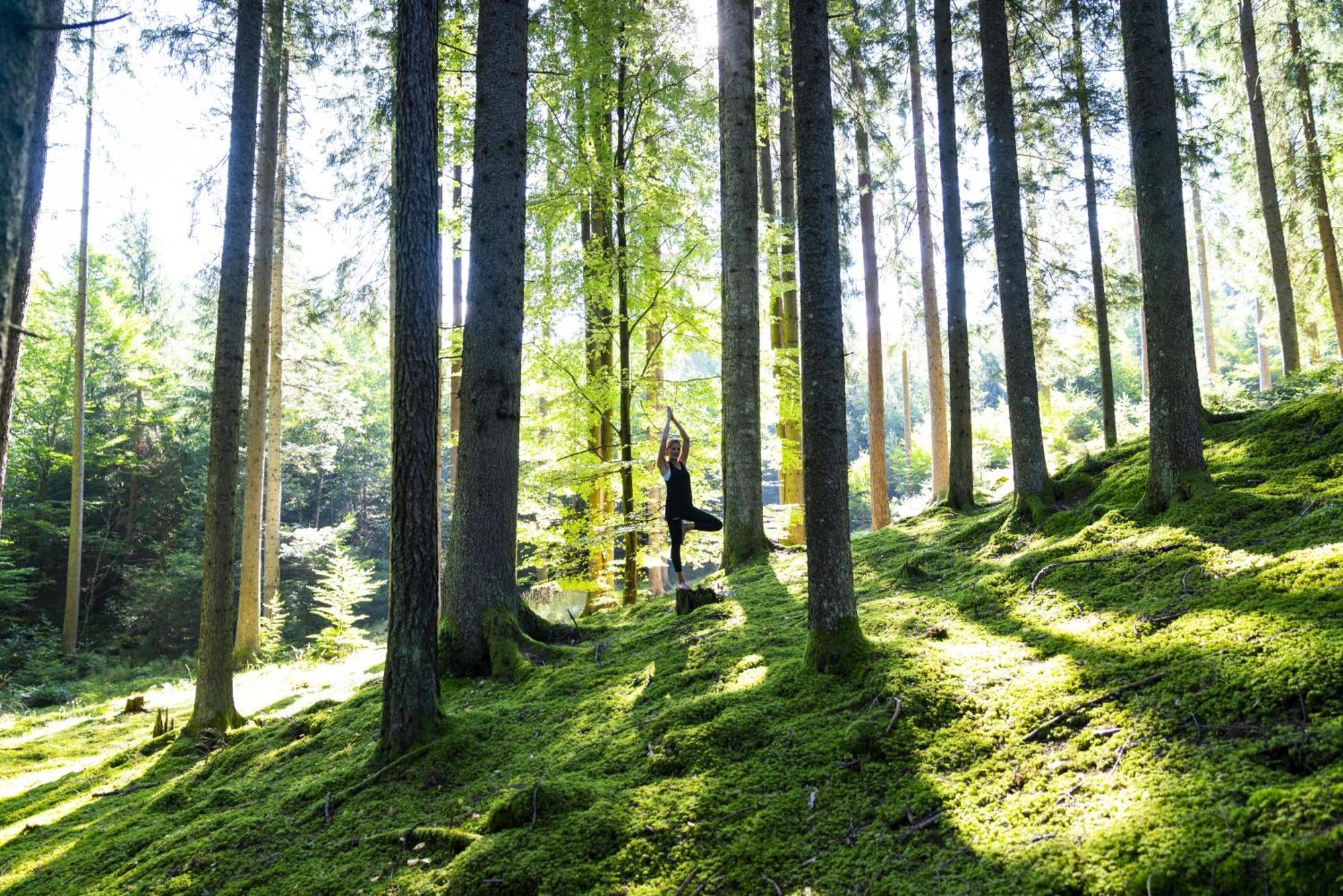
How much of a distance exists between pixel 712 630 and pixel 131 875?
4.03m

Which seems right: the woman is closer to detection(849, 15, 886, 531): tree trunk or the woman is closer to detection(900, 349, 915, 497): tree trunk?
detection(849, 15, 886, 531): tree trunk

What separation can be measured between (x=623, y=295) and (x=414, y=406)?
6.09 metres

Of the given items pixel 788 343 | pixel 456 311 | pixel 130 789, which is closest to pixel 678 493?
pixel 130 789

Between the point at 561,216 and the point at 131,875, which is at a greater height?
the point at 561,216

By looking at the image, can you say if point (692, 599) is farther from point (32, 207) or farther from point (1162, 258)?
point (32, 207)

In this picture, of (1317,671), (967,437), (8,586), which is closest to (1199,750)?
(1317,671)

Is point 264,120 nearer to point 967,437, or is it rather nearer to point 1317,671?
point 967,437

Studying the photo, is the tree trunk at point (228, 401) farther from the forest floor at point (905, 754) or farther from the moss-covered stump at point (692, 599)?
the moss-covered stump at point (692, 599)

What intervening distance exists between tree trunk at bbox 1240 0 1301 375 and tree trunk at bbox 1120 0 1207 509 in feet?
34.3

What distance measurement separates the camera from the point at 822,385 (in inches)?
160

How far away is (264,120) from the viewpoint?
40.7ft

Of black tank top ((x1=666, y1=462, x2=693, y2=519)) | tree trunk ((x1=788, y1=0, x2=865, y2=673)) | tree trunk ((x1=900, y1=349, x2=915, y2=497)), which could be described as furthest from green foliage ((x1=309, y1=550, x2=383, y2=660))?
tree trunk ((x1=900, y1=349, x2=915, y2=497))

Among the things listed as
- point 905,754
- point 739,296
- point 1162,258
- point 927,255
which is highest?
point 927,255

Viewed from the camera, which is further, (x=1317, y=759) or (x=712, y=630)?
(x=712, y=630)
